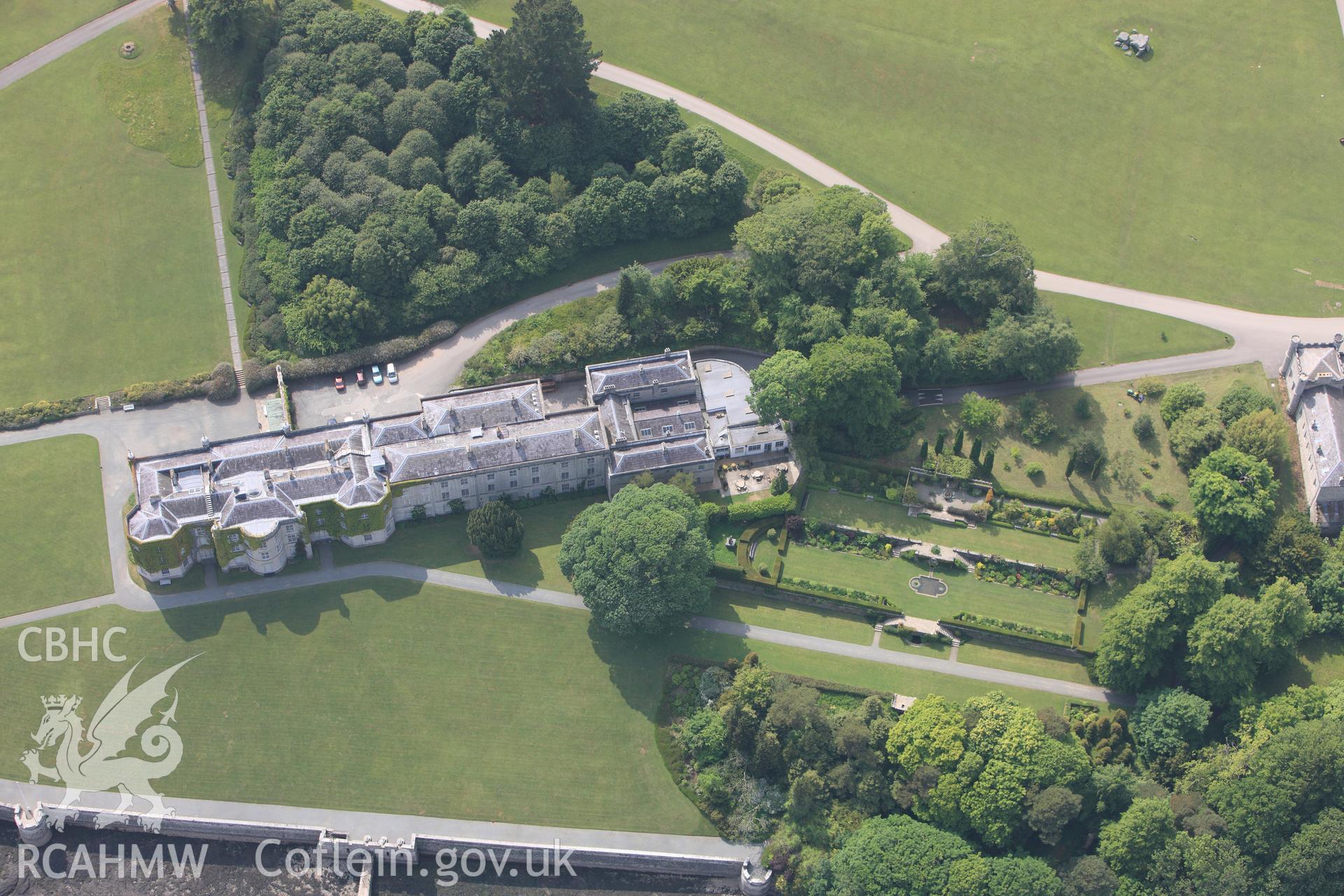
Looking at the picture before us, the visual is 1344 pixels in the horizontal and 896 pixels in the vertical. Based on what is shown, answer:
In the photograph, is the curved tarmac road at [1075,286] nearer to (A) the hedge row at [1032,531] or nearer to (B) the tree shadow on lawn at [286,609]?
(A) the hedge row at [1032,531]

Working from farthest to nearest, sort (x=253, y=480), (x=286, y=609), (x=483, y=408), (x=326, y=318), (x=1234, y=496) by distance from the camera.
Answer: (x=326, y=318) < (x=483, y=408) < (x=1234, y=496) < (x=253, y=480) < (x=286, y=609)

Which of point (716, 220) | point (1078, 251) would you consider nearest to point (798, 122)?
point (716, 220)

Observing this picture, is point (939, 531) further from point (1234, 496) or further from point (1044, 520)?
point (1234, 496)

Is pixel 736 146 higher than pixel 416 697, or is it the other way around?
pixel 736 146

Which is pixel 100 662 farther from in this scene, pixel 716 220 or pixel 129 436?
pixel 716 220

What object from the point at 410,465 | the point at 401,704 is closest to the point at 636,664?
the point at 401,704

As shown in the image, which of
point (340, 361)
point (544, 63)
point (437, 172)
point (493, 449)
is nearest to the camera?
point (493, 449)
